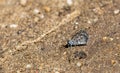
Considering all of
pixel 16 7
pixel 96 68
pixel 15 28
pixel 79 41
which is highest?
pixel 16 7

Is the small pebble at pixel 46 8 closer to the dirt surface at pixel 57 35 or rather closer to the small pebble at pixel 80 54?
the dirt surface at pixel 57 35

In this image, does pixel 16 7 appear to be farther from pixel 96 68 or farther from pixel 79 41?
pixel 96 68

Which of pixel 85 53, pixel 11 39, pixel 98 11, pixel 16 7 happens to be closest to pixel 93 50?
pixel 85 53

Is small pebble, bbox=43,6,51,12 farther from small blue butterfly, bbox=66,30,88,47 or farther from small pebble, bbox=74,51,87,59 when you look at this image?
small pebble, bbox=74,51,87,59

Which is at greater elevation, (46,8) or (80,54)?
(46,8)

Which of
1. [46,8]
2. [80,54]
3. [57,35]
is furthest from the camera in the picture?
[46,8]

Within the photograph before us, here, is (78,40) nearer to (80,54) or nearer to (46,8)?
(80,54)

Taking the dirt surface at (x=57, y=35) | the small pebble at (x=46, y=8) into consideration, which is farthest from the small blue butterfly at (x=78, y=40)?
the small pebble at (x=46, y=8)

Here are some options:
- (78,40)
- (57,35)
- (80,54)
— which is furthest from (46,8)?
(80,54)
